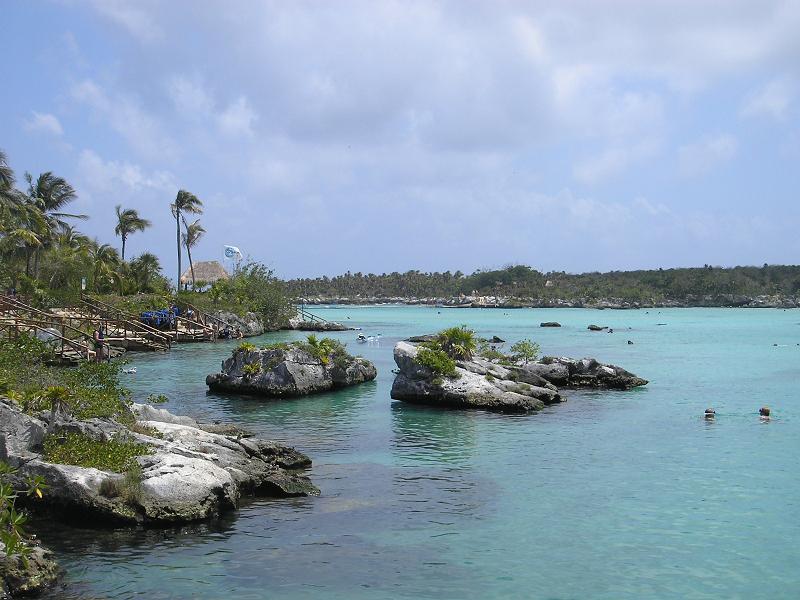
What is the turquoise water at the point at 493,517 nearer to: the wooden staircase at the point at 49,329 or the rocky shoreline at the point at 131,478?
the rocky shoreline at the point at 131,478

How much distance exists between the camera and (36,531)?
12164 mm

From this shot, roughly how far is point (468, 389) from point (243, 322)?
4509 cm

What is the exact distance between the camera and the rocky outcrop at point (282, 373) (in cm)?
2912

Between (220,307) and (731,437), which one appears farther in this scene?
(220,307)

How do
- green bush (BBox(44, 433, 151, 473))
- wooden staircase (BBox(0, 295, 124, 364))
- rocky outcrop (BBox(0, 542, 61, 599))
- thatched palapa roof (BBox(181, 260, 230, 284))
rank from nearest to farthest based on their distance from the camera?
rocky outcrop (BBox(0, 542, 61, 599)) → green bush (BBox(44, 433, 151, 473)) → wooden staircase (BBox(0, 295, 124, 364)) → thatched palapa roof (BBox(181, 260, 230, 284))

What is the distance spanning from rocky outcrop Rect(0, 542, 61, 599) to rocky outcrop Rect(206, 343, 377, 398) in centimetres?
1878

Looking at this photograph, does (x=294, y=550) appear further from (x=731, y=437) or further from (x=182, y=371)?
(x=182, y=371)

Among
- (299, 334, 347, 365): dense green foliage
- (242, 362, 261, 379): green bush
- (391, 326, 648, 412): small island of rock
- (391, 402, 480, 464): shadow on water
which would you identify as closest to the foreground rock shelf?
(391, 326, 648, 412): small island of rock

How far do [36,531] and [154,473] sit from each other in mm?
2015

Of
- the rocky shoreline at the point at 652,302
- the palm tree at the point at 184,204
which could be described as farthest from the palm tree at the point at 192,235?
the rocky shoreline at the point at 652,302

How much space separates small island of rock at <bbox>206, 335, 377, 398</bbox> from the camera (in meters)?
29.2

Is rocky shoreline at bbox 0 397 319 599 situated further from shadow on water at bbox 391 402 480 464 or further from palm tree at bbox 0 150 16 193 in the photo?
palm tree at bbox 0 150 16 193

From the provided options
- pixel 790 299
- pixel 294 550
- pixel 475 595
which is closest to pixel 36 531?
pixel 294 550

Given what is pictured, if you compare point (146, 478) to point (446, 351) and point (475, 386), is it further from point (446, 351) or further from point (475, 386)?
point (446, 351)
